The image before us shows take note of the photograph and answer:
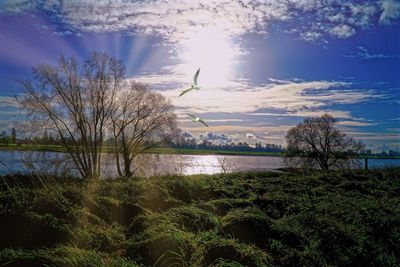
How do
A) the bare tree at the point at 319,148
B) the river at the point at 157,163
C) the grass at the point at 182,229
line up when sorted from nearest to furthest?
the grass at the point at 182,229, the river at the point at 157,163, the bare tree at the point at 319,148

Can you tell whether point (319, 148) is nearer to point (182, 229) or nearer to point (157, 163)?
point (157, 163)

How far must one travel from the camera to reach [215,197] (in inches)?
406

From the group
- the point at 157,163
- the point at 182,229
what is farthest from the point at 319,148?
the point at 182,229

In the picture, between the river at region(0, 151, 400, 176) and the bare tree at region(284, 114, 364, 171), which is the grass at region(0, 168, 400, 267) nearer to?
the river at region(0, 151, 400, 176)

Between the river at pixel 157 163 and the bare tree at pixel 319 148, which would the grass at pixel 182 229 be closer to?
the river at pixel 157 163

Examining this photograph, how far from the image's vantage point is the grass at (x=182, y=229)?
548 cm

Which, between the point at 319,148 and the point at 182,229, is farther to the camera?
the point at 319,148

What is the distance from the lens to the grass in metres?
5.48

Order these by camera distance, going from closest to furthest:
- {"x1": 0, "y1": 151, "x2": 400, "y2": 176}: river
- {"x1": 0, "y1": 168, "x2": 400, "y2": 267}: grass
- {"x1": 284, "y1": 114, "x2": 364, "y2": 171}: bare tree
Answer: {"x1": 0, "y1": 168, "x2": 400, "y2": 267}: grass < {"x1": 0, "y1": 151, "x2": 400, "y2": 176}: river < {"x1": 284, "y1": 114, "x2": 364, "y2": 171}: bare tree

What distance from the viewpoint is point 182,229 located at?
6.74 meters

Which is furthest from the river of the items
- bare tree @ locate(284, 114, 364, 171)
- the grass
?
bare tree @ locate(284, 114, 364, 171)

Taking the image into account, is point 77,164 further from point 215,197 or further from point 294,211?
point 294,211

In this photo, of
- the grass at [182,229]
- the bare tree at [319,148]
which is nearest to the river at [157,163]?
the grass at [182,229]

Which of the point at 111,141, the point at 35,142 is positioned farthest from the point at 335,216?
the point at 111,141
